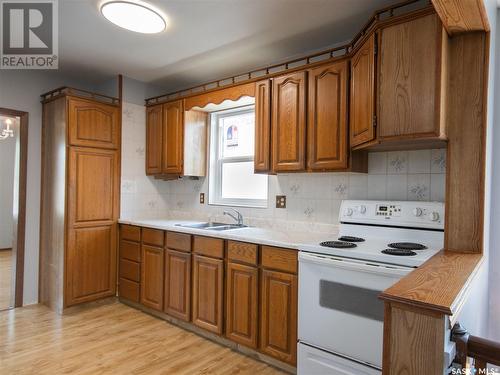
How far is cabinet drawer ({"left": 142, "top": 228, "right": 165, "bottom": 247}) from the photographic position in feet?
9.63

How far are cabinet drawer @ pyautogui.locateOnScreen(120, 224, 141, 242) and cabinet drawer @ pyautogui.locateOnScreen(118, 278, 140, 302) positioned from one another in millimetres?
432

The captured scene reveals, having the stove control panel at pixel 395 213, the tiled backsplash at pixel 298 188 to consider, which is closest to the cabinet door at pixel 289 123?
the tiled backsplash at pixel 298 188

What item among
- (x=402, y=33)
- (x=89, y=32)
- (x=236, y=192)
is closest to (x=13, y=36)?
(x=89, y=32)

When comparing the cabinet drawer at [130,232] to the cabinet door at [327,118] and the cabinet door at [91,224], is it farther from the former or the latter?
the cabinet door at [327,118]

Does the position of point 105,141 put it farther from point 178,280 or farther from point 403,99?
point 403,99

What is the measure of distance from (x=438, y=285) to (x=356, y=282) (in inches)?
28.3

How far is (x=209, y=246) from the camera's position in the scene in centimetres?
253

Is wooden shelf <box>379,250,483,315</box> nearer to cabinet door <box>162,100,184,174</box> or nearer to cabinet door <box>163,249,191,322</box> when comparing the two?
cabinet door <box>163,249,191,322</box>

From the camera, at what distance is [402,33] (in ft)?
5.82

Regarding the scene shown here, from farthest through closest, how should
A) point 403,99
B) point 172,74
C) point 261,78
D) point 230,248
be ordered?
point 172,74
point 261,78
point 230,248
point 403,99

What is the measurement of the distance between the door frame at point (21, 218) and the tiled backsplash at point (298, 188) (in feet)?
2.98

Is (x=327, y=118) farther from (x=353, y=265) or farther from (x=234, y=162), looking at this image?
(x=234, y=162)

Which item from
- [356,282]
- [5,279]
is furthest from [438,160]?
[5,279]

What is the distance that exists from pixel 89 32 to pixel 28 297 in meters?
2.61
